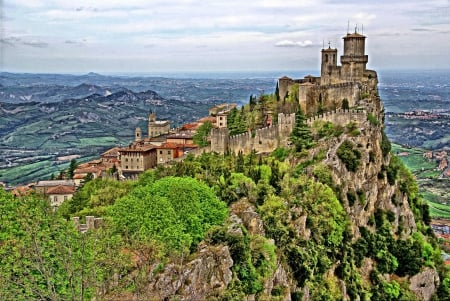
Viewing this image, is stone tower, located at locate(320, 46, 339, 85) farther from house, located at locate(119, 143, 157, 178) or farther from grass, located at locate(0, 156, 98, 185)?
grass, located at locate(0, 156, 98, 185)

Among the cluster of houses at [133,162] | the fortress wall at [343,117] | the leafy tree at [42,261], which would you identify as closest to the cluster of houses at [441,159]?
the cluster of houses at [133,162]

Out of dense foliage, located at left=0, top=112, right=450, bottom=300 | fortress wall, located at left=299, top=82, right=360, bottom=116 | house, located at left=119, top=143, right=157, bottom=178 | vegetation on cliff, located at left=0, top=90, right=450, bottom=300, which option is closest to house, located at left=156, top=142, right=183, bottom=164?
house, located at left=119, top=143, right=157, bottom=178

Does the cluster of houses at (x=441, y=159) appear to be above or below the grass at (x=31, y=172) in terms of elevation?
below

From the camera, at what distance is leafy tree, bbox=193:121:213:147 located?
54.9 m

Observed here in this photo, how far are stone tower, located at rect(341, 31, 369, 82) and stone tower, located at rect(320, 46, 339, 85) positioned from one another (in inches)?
32.4

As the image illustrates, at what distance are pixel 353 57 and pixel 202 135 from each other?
15617 mm

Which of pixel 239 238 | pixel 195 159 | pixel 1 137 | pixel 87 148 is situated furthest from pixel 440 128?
pixel 239 238

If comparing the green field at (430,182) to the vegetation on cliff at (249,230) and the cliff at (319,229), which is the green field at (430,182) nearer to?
the cliff at (319,229)

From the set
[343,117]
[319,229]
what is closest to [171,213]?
[319,229]

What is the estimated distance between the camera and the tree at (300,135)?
161 ft

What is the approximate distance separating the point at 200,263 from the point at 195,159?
22124 mm

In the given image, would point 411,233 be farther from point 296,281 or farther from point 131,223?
point 131,223

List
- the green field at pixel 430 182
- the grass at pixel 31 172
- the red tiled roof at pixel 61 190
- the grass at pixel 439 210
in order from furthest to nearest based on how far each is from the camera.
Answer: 1. the grass at pixel 31 172
2. the green field at pixel 430 182
3. the grass at pixel 439 210
4. the red tiled roof at pixel 61 190

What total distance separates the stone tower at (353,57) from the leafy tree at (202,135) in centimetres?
1355
